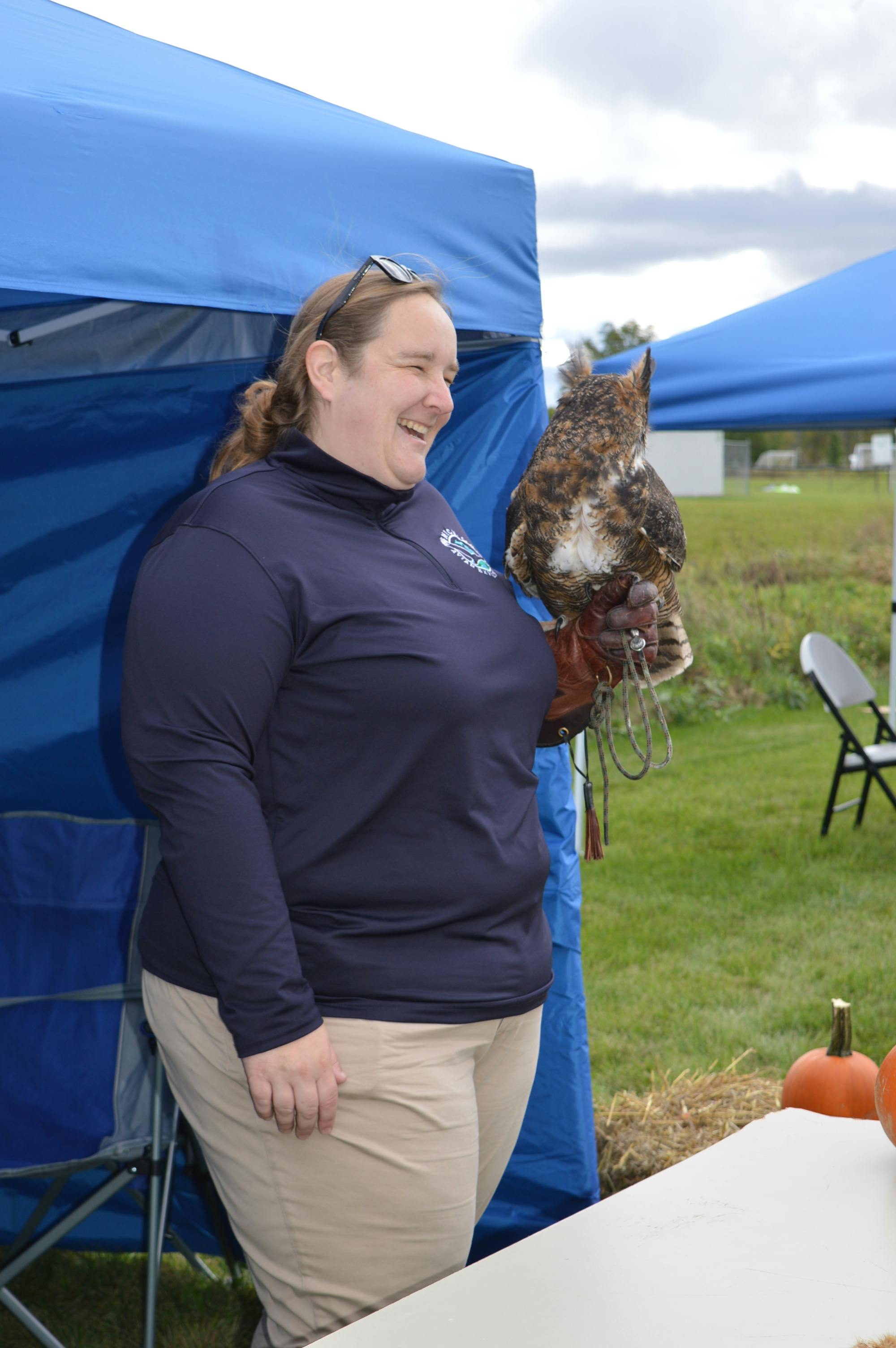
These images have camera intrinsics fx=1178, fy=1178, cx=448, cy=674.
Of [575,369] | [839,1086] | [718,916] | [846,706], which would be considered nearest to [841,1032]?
[839,1086]

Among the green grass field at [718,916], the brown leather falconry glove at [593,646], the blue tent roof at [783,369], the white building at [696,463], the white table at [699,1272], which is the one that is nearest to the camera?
the white table at [699,1272]

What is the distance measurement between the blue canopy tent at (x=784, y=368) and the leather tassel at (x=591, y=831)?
314cm

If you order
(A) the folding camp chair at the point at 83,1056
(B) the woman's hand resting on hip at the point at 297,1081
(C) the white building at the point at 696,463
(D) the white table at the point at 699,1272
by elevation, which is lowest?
(A) the folding camp chair at the point at 83,1056

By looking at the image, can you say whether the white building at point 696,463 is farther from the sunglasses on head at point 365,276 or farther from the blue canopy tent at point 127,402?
the sunglasses on head at point 365,276

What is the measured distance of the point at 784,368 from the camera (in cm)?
485

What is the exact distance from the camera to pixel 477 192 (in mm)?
2111

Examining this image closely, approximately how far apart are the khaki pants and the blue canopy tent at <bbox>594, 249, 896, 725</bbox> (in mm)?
3783

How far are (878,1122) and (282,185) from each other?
5.28ft

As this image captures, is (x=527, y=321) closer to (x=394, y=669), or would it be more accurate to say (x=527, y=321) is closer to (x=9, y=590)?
(x=394, y=669)

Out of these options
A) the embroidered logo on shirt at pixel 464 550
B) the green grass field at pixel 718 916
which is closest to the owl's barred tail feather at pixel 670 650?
the embroidered logo on shirt at pixel 464 550

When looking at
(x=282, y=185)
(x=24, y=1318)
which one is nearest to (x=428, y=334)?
(x=282, y=185)

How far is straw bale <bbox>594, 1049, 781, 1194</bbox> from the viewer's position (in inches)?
115

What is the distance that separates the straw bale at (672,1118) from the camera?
293cm

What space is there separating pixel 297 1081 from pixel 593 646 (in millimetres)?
786
